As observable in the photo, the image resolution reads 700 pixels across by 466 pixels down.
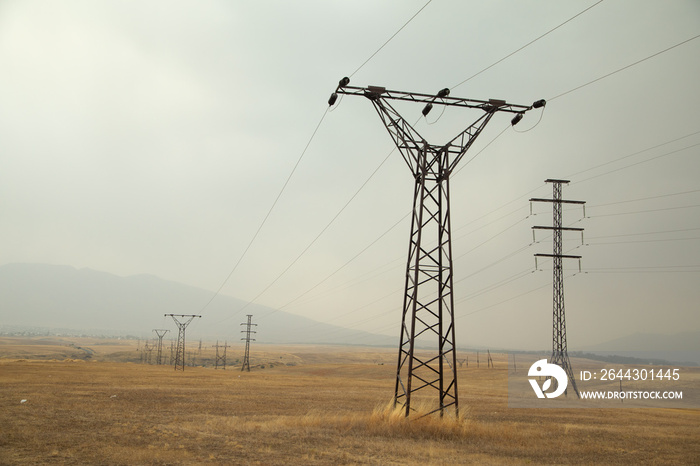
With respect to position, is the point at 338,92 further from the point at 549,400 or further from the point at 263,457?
the point at 549,400

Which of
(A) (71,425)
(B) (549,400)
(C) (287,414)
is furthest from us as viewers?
(B) (549,400)

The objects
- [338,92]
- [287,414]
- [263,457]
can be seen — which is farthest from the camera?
[287,414]

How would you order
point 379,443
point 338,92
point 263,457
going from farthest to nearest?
point 338,92 < point 379,443 < point 263,457

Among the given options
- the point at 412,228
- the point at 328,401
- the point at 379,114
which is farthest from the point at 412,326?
the point at 328,401

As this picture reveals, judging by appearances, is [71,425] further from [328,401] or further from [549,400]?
[549,400]

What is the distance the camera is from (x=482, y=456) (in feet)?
58.9

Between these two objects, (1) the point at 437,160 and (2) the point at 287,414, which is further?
(2) the point at 287,414

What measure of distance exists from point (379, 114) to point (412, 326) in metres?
10.7

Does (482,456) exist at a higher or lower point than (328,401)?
higher

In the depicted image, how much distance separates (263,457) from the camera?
16.4 m

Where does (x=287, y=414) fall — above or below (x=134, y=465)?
below

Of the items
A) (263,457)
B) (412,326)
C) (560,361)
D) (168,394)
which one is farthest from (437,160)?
(560,361)

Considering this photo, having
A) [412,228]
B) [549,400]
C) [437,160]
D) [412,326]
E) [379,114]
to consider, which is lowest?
[549,400]

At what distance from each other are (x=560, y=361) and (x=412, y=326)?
1308 inches
